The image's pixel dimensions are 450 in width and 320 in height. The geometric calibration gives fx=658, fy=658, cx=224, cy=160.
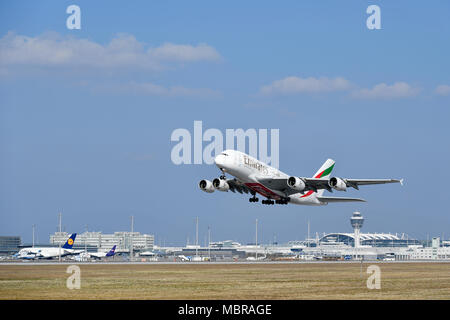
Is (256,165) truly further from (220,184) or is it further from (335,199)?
(335,199)

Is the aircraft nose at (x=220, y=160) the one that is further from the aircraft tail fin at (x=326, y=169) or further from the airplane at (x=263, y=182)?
the aircraft tail fin at (x=326, y=169)

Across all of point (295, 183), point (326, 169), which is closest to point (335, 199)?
point (326, 169)

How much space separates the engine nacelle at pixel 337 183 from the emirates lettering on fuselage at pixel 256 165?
7.65 m

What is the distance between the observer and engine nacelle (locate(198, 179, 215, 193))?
254 feet

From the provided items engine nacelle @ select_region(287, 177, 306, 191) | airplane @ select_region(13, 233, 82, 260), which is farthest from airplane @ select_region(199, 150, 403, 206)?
airplane @ select_region(13, 233, 82, 260)

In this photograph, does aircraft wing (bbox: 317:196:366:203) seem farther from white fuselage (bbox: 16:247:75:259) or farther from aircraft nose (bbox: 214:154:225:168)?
white fuselage (bbox: 16:247:75:259)

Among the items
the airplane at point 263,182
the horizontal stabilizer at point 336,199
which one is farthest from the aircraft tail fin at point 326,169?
the airplane at point 263,182

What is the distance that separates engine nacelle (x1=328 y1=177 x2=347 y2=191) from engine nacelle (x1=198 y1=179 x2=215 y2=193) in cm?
1383

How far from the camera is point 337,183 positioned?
2980 inches

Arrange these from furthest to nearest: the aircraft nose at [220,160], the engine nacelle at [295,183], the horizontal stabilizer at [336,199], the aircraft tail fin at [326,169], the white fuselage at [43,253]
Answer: the white fuselage at [43,253]
the aircraft tail fin at [326,169]
the horizontal stabilizer at [336,199]
the engine nacelle at [295,183]
the aircraft nose at [220,160]

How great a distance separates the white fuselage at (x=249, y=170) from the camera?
7088cm
